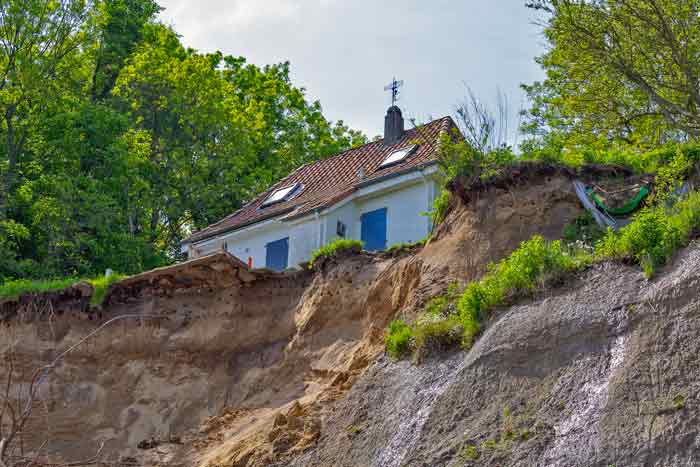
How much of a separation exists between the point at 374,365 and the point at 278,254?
38.9 feet

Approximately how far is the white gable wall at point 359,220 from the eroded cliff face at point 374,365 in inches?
175

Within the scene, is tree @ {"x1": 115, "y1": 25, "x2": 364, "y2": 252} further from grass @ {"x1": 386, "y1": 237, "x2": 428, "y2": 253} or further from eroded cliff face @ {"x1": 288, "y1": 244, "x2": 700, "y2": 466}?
eroded cliff face @ {"x1": 288, "y1": 244, "x2": 700, "y2": 466}

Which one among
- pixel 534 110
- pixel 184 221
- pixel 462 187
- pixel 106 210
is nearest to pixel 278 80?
pixel 184 221

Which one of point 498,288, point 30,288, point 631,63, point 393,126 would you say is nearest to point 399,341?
point 498,288

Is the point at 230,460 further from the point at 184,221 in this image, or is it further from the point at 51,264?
the point at 184,221

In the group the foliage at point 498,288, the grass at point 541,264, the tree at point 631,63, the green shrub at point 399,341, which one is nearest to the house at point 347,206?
the tree at point 631,63

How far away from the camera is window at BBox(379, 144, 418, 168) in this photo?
3186 cm

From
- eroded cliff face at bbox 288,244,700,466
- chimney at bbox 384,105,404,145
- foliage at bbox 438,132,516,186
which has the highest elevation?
chimney at bbox 384,105,404,145

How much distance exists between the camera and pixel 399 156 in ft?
105

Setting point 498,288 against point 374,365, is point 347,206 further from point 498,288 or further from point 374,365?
point 498,288

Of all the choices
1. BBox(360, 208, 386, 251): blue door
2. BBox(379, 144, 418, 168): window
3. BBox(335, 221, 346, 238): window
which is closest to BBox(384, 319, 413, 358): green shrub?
BBox(360, 208, 386, 251): blue door

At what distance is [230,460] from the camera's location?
69.6ft

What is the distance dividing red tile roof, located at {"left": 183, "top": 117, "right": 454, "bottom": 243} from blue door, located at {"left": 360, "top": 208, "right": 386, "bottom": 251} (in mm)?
805

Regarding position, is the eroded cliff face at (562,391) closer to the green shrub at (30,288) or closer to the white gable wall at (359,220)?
the white gable wall at (359,220)
